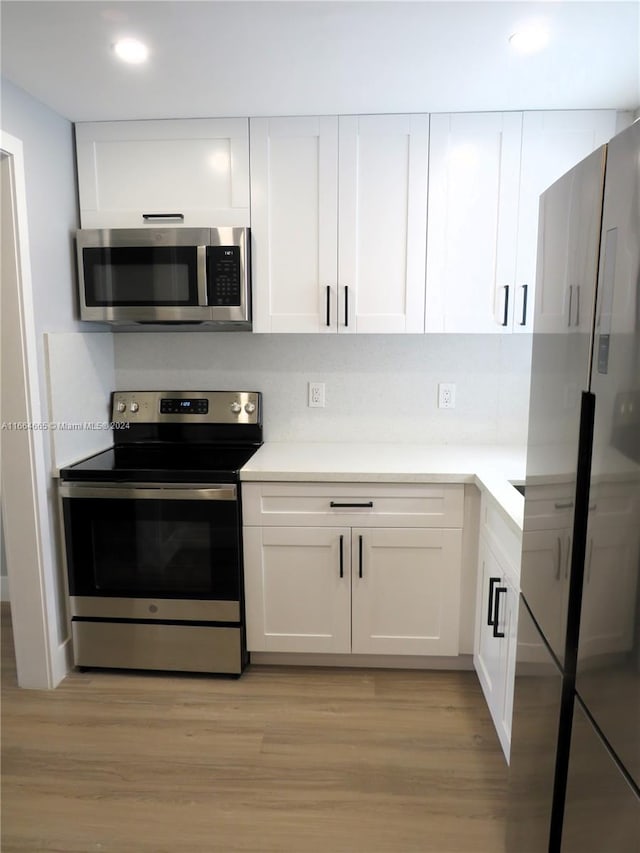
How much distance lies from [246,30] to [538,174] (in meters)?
1.29

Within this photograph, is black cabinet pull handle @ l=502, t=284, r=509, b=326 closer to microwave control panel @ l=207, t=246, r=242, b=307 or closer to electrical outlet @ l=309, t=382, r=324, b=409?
electrical outlet @ l=309, t=382, r=324, b=409

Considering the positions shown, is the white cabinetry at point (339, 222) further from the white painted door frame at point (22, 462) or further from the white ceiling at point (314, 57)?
the white painted door frame at point (22, 462)

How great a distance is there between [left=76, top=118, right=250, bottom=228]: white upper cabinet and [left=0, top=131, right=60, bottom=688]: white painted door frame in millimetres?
398

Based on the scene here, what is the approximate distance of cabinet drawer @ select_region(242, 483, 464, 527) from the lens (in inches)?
90.1

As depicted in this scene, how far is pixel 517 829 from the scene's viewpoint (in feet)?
4.69

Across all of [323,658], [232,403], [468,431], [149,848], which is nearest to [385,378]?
[468,431]

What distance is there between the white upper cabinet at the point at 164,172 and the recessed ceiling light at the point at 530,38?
110 cm

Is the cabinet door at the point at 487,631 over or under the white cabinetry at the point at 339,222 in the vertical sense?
under

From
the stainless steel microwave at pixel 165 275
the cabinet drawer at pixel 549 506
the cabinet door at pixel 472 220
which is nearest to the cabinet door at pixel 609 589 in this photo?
the cabinet drawer at pixel 549 506

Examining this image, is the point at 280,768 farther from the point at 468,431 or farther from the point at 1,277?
the point at 1,277

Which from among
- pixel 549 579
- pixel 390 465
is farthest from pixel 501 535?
pixel 549 579

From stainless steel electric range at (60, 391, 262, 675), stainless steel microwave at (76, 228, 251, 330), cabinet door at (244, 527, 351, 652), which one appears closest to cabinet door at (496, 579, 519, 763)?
cabinet door at (244, 527, 351, 652)

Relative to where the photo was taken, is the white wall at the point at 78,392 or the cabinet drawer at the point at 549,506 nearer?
Result: the cabinet drawer at the point at 549,506

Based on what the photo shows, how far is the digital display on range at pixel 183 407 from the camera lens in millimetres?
2771
